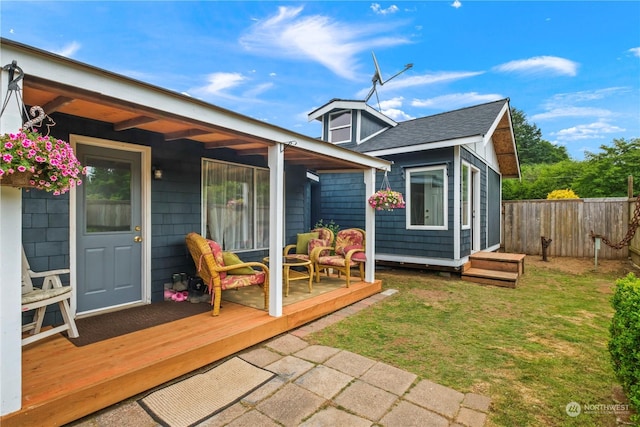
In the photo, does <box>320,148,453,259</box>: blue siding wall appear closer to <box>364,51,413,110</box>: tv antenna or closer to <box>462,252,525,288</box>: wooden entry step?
<box>462,252,525,288</box>: wooden entry step

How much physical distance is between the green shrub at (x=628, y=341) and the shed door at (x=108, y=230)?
457 centimetres

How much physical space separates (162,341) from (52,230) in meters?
1.65

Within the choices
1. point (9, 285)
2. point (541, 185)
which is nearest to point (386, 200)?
point (9, 285)

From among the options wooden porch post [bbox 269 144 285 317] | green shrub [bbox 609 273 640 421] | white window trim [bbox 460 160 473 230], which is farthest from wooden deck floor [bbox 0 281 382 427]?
white window trim [bbox 460 160 473 230]

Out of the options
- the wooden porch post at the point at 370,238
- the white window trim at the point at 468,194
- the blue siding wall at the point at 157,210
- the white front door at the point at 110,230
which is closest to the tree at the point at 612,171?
the white window trim at the point at 468,194

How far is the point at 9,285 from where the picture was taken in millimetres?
1724

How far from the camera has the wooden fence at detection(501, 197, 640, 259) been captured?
8.30 meters

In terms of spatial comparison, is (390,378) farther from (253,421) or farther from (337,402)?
(253,421)

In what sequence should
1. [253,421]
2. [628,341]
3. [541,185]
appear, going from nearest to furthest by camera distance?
1. [628,341]
2. [253,421]
3. [541,185]

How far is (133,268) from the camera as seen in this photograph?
381cm

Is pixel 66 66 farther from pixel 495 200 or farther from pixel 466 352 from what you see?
pixel 495 200

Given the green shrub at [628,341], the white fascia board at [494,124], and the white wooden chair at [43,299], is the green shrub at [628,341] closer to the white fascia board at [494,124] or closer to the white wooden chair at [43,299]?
the white wooden chair at [43,299]

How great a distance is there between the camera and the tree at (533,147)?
2597 cm

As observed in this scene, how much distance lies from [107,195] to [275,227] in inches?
79.1
